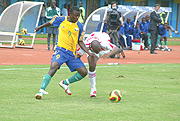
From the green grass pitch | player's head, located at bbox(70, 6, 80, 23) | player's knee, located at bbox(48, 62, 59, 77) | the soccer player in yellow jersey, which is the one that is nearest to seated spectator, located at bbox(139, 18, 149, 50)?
the green grass pitch

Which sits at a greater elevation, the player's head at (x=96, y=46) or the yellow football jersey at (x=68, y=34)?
the yellow football jersey at (x=68, y=34)

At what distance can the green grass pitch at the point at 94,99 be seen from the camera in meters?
6.58

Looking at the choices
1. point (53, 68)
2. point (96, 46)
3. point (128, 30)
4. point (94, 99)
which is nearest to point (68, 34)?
point (96, 46)

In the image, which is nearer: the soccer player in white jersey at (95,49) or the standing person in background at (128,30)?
the soccer player in white jersey at (95,49)

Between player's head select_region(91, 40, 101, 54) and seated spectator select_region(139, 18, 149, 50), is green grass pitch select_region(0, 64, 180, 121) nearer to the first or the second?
player's head select_region(91, 40, 101, 54)

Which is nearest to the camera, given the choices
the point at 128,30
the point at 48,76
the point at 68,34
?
the point at 48,76

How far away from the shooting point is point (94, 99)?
8.38 meters

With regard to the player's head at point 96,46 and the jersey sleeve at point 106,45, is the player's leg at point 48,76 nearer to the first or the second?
the player's head at point 96,46

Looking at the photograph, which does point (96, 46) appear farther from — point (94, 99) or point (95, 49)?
point (94, 99)

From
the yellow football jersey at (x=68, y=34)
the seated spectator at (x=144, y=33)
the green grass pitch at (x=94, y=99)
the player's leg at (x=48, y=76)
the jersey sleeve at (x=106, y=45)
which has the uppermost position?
the yellow football jersey at (x=68, y=34)

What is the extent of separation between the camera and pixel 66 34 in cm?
848

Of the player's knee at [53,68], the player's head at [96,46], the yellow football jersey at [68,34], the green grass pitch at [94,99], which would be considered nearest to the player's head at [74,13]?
the yellow football jersey at [68,34]

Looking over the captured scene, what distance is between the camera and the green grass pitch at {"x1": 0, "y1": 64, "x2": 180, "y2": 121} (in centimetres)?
658

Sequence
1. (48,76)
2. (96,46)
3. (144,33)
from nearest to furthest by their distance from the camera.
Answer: (48,76) → (96,46) → (144,33)
